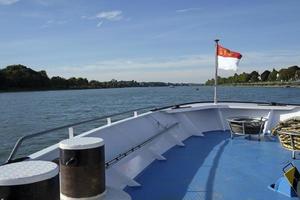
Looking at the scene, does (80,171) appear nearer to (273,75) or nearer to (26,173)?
(26,173)

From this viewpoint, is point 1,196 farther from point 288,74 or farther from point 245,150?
point 288,74

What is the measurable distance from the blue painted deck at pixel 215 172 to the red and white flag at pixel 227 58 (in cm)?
281

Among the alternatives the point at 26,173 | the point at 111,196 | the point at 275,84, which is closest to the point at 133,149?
the point at 111,196

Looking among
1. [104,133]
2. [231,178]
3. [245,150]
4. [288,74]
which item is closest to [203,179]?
[231,178]

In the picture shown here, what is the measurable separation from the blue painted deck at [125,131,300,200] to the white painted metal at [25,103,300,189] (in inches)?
7.7

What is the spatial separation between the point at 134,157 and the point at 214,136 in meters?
3.51

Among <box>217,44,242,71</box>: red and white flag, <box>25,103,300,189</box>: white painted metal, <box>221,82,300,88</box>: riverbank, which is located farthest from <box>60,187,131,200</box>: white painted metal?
<box>221,82,300,88</box>: riverbank

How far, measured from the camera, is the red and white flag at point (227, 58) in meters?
9.54

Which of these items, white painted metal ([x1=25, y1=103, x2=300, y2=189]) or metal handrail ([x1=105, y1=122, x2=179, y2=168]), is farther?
white painted metal ([x1=25, y1=103, x2=300, y2=189])

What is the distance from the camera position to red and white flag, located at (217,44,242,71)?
954cm

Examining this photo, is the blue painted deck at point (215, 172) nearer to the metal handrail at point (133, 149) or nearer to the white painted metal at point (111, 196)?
the metal handrail at point (133, 149)

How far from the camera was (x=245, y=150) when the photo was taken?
682 cm

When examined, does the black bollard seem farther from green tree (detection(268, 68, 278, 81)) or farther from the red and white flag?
green tree (detection(268, 68, 278, 81))

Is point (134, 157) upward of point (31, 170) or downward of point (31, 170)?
downward
